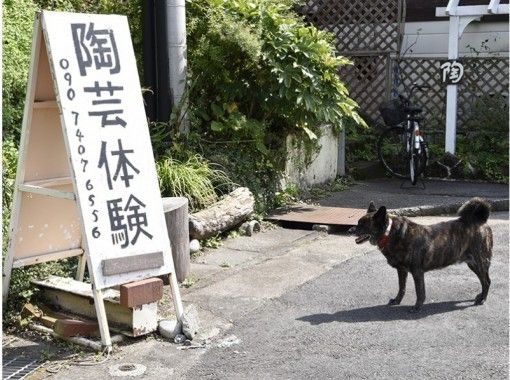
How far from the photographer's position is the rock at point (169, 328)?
600 cm

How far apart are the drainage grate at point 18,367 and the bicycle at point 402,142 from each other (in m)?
7.54

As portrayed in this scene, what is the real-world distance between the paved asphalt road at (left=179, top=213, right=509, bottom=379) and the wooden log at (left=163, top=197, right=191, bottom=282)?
0.96m

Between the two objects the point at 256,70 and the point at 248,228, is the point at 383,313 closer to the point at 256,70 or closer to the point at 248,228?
the point at 248,228

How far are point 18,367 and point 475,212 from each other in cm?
372

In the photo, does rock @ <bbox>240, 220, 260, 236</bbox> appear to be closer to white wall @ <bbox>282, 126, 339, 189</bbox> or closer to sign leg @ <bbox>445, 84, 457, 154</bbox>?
white wall @ <bbox>282, 126, 339, 189</bbox>

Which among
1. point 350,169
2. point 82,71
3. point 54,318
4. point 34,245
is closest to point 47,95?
point 82,71

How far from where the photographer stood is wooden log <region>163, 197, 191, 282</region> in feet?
24.0

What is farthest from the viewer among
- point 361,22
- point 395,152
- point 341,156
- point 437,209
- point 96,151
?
point 361,22

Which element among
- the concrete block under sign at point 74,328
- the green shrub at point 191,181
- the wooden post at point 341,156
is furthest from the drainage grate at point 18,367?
the wooden post at point 341,156

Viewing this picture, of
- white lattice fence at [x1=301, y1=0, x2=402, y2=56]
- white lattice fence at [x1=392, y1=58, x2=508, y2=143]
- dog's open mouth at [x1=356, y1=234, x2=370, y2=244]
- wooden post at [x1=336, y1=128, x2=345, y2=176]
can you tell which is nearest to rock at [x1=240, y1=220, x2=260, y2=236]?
dog's open mouth at [x1=356, y1=234, x2=370, y2=244]

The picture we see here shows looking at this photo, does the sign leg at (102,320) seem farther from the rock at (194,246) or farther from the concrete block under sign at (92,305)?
the rock at (194,246)

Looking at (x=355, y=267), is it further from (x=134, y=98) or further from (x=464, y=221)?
(x=134, y=98)

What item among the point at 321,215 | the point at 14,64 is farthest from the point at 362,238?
the point at 14,64

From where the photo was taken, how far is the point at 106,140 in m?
5.92
